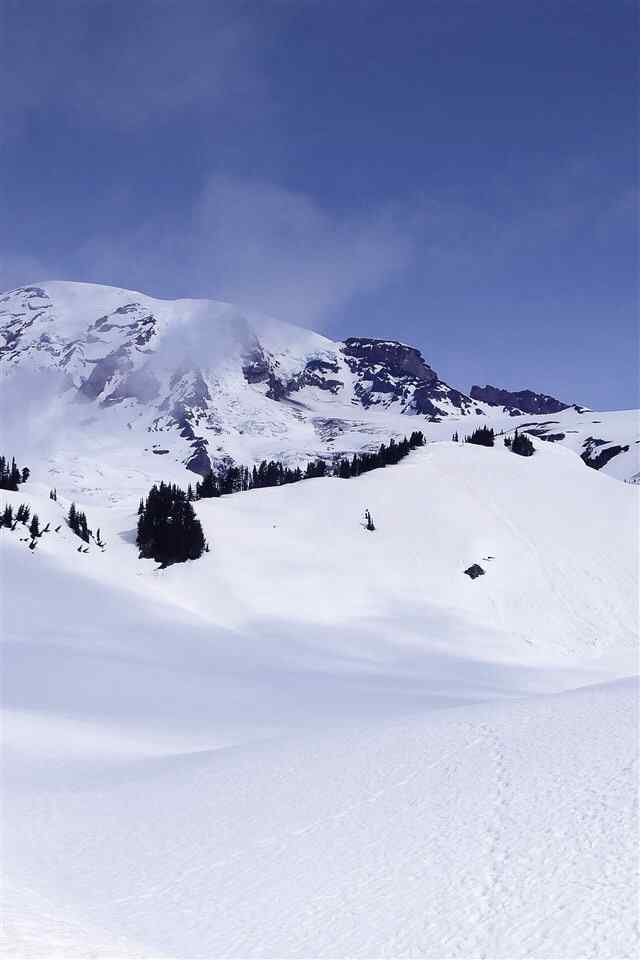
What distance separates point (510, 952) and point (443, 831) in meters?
3.00

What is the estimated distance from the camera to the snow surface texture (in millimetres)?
8070

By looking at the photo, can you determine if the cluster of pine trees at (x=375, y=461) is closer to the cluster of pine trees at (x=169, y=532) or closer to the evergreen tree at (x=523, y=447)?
the evergreen tree at (x=523, y=447)

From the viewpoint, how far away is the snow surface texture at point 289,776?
26.5ft

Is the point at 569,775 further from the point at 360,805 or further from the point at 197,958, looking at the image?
the point at 197,958

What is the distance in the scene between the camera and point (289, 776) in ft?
45.9

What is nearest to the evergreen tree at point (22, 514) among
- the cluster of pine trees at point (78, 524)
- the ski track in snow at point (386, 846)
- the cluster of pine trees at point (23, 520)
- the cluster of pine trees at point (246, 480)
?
the cluster of pine trees at point (23, 520)

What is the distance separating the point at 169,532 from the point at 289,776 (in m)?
41.9

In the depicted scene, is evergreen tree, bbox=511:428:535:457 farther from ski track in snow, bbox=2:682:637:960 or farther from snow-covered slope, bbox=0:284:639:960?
ski track in snow, bbox=2:682:637:960

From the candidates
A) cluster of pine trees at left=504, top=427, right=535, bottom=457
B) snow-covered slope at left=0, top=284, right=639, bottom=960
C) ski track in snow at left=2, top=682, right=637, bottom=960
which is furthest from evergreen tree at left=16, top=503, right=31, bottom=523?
cluster of pine trees at left=504, top=427, right=535, bottom=457

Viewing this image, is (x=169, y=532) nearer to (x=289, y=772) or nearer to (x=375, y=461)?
(x=375, y=461)

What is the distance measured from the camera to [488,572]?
208 ft

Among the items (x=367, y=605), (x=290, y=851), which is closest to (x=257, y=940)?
(x=290, y=851)

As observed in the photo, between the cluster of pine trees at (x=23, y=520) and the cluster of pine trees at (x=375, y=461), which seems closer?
the cluster of pine trees at (x=23, y=520)

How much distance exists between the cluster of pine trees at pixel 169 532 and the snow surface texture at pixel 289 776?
5.10ft
